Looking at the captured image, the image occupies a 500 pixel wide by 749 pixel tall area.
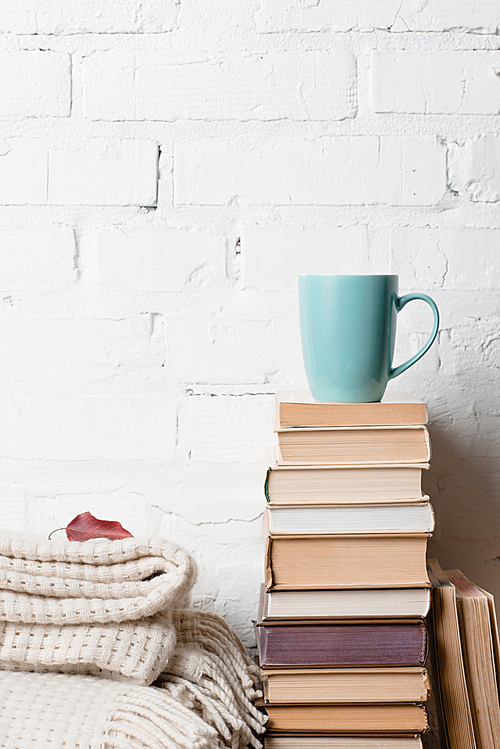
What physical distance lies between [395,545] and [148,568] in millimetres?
260

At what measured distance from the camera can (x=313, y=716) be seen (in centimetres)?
74

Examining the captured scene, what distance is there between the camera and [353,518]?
72 cm

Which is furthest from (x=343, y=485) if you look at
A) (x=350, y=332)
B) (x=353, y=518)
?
(x=350, y=332)

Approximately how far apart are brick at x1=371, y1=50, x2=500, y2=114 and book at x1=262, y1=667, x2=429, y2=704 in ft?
2.36

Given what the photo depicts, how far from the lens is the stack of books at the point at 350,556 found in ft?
2.36

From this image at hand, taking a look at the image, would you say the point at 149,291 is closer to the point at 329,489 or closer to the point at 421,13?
the point at 329,489

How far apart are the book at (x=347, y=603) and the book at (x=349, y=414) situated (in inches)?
7.0

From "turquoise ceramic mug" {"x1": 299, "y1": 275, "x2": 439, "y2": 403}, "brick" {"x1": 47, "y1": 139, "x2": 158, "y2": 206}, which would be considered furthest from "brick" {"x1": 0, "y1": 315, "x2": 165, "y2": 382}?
"turquoise ceramic mug" {"x1": 299, "y1": 275, "x2": 439, "y2": 403}

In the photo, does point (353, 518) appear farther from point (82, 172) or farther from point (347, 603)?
point (82, 172)

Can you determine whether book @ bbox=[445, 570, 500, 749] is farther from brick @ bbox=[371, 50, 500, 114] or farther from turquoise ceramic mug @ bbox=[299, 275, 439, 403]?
brick @ bbox=[371, 50, 500, 114]

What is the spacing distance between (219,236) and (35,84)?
1.08 ft

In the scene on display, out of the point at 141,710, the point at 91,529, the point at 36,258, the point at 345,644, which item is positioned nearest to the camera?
the point at 141,710

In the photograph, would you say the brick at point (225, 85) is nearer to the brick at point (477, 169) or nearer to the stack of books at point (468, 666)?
the brick at point (477, 169)

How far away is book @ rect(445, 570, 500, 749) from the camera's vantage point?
30.1 inches
